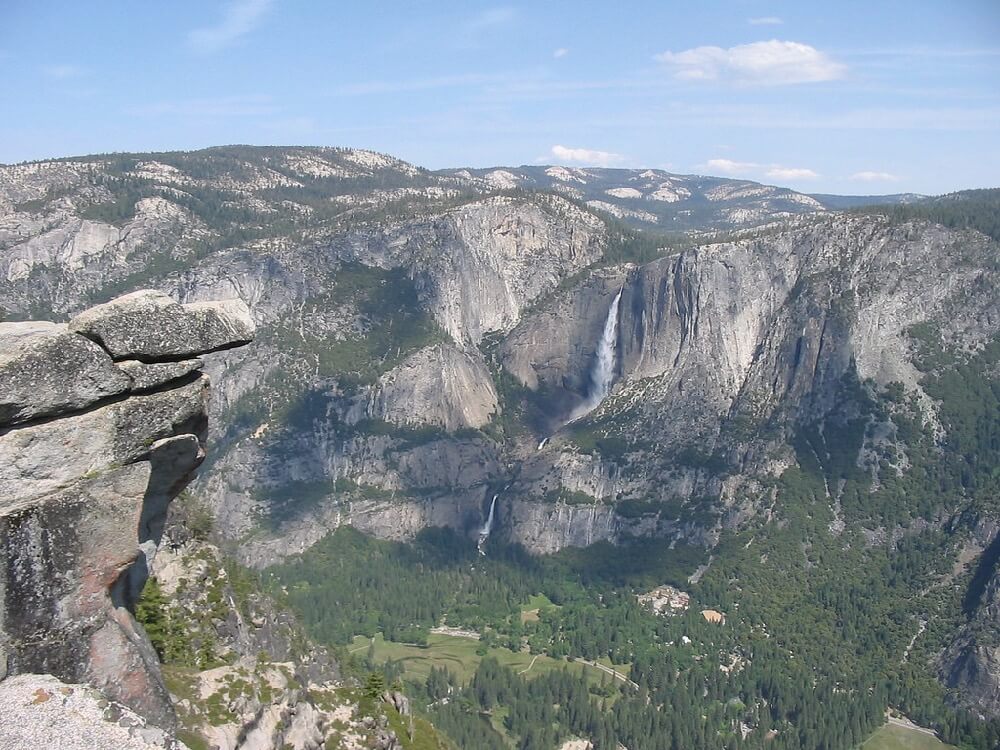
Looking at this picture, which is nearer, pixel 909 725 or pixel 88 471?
pixel 88 471

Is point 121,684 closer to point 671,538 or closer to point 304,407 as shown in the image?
point 671,538

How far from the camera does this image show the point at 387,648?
10194cm

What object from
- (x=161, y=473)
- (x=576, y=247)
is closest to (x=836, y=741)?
(x=161, y=473)

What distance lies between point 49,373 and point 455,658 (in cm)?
8868

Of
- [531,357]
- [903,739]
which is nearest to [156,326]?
[903,739]

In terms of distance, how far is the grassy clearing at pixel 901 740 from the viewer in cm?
8225

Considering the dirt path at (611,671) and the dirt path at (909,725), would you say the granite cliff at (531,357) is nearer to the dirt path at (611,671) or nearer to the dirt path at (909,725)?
the dirt path at (611,671)

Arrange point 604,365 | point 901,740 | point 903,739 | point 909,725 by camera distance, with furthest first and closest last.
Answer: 1. point 604,365
2. point 909,725
3. point 903,739
4. point 901,740

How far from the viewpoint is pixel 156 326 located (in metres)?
18.3

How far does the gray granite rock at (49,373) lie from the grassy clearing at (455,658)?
80020 mm

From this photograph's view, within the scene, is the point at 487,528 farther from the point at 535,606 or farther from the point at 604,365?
the point at 604,365

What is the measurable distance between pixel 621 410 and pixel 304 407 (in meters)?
52.1


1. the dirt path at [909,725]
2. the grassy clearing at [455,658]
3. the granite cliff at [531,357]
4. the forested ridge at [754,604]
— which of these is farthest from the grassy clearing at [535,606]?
the dirt path at [909,725]

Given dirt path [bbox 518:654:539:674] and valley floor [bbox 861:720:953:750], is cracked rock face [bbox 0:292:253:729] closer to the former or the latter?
valley floor [bbox 861:720:953:750]
